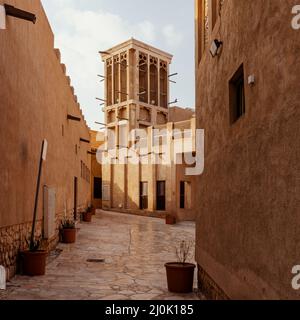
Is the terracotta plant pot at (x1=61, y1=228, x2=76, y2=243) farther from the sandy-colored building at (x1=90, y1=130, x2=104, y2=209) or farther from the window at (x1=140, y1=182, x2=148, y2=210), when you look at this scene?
the sandy-colored building at (x1=90, y1=130, x2=104, y2=209)

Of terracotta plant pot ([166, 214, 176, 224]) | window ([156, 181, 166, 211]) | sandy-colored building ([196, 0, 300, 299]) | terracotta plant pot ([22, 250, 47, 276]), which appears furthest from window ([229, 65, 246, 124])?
window ([156, 181, 166, 211])

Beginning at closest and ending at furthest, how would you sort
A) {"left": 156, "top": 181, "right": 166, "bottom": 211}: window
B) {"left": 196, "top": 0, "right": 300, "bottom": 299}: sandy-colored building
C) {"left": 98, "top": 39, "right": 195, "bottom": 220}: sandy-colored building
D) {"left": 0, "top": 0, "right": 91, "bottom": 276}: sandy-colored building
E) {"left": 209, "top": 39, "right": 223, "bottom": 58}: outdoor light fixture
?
{"left": 196, "top": 0, "right": 300, "bottom": 299}: sandy-colored building < {"left": 209, "top": 39, "right": 223, "bottom": 58}: outdoor light fixture < {"left": 0, "top": 0, "right": 91, "bottom": 276}: sandy-colored building < {"left": 98, "top": 39, "right": 195, "bottom": 220}: sandy-colored building < {"left": 156, "top": 181, "right": 166, "bottom": 211}: window

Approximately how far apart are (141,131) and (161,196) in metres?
6.81

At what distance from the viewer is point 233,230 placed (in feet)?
18.3

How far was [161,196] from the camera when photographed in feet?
96.1

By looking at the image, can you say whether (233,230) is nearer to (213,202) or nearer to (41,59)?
(213,202)

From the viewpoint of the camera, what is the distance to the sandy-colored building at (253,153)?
11.4ft

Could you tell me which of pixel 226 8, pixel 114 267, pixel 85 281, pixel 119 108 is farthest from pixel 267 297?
pixel 119 108

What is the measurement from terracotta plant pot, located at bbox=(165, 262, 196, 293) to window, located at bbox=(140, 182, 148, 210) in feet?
74.6

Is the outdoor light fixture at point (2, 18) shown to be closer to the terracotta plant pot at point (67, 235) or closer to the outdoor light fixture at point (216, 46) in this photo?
the outdoor light fixture at point (216, 46)

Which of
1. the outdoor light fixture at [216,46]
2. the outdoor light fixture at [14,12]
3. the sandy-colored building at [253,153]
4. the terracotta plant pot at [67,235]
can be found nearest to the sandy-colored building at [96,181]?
the terracotta plant pot at [67,235]

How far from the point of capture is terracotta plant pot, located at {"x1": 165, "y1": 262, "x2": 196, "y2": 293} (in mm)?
7984

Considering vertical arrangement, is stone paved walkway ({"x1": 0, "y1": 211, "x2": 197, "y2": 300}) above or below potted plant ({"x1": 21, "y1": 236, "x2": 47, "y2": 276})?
below

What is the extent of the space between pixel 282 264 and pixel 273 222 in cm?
42
